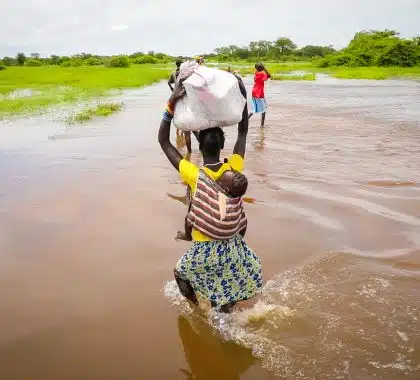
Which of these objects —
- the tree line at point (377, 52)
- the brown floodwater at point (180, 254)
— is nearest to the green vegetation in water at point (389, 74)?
the tree line at point (377, 52)

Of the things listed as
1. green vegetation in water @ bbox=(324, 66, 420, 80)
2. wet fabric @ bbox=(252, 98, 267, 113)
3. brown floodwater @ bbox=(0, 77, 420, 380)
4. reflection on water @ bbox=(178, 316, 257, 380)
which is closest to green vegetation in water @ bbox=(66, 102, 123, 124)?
brown floodwater @ bbox=(0, 77, 420, 380)

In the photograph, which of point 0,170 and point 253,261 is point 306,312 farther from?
point 0,170

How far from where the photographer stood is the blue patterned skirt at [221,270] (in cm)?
294

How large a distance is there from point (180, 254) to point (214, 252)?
1668 mm

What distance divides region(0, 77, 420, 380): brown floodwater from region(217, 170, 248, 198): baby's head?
42.7 inches

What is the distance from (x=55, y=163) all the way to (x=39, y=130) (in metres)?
4.32

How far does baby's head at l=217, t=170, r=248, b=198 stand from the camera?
2.68 m

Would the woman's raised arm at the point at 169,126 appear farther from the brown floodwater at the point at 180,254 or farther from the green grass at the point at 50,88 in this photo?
the green grass at the point at 50,88

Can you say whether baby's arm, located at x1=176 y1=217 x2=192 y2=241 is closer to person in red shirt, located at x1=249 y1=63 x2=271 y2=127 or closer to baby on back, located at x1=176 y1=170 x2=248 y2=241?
baby on back, located at x1=176 y1=170 x2=248 y2=241

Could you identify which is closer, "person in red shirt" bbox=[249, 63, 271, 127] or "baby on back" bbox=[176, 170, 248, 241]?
"baby on back" bbox=[176, 170, 248, 241]

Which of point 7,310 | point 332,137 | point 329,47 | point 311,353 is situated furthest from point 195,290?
point 329,47

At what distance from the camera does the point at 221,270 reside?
3.00 metres

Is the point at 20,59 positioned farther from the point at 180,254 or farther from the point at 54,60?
the point at 180,254

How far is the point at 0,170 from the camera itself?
7855mm
